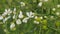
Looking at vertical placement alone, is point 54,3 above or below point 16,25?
above

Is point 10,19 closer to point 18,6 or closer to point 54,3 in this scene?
point 18,6

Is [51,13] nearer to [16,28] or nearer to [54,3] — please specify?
[54,3]

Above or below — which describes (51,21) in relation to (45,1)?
below

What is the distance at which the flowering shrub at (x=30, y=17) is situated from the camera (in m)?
2.23

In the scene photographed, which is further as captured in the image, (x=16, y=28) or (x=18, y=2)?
(x=18, y=2)

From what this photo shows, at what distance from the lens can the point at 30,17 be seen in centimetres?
228

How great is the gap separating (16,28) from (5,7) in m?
0.27

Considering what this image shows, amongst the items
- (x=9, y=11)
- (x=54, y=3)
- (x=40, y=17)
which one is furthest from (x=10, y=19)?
(x=54, y=3)

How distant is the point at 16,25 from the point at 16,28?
0.03 m

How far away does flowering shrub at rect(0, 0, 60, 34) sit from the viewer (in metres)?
2.23

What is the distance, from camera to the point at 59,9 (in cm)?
232

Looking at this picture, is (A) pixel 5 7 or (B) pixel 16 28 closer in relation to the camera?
(B) pixel 16 28

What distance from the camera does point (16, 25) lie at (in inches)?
90.0

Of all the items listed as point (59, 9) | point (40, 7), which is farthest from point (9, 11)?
point (59, 9)
